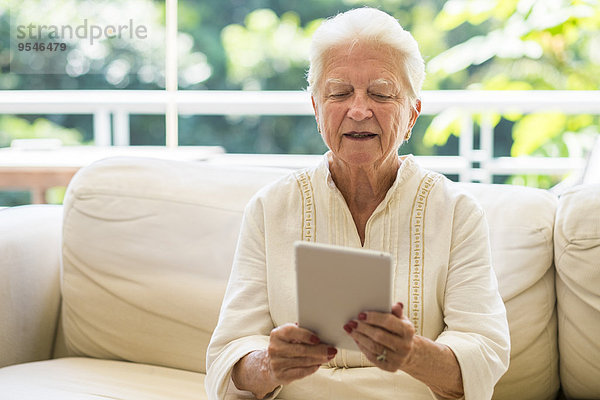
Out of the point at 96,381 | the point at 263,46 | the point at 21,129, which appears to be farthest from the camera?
the point at 263,46

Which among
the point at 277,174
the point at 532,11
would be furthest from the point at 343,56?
the point at 532,11

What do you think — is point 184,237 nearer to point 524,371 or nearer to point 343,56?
point 343,56

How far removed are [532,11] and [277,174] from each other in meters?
3.04

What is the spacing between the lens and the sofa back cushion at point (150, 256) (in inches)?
65.8

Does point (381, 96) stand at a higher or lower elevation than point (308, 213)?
higher

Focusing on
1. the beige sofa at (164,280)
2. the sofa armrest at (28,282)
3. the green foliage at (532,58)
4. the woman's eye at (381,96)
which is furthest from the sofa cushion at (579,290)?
the green foliage at (532,58)

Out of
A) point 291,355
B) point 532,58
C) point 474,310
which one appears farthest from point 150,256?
point 532,58

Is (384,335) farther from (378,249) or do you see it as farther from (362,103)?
(362,103)

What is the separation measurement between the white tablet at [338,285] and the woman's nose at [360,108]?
15.3 inches

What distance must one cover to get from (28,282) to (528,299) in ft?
4.08

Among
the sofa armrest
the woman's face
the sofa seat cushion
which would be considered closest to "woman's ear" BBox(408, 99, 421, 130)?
the woman's face

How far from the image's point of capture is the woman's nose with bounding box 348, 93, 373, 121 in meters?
1.28

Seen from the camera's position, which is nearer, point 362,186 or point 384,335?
point 384,335

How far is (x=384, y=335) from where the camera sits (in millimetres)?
1018
